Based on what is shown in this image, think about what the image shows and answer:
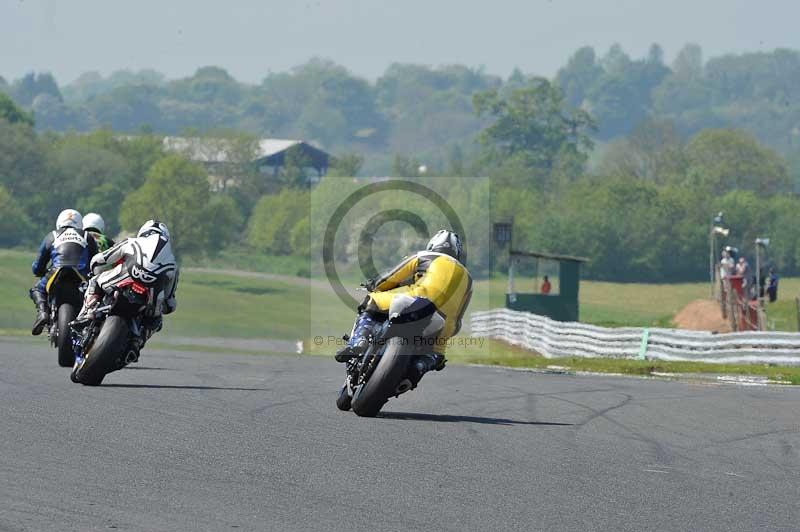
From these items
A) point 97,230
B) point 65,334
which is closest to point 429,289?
point 65,334

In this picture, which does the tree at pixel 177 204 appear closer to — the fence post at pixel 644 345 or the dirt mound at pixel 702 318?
the dirt mound at pixel 702 318

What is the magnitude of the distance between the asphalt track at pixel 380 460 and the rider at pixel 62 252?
1.34 m

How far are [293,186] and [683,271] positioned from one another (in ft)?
203

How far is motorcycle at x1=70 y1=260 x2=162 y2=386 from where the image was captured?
46.4ft

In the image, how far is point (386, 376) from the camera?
489 inches

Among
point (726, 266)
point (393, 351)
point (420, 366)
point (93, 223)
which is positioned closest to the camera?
point (393, 351)

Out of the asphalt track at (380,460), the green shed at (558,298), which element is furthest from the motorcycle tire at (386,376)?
the green shed at (558,298)

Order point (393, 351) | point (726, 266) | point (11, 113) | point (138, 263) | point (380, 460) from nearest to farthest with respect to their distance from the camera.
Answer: point (380, 460)
point (393, 351)
point (138, 263)
point (726, 266)
point (11, 113)

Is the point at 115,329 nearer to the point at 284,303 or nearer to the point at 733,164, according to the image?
the point at 284,303

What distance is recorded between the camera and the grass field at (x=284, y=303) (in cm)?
6919

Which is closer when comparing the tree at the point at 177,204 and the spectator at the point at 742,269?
the spectator at the point at 742,269

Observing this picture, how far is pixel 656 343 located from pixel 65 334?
15993mm

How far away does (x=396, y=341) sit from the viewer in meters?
12.5

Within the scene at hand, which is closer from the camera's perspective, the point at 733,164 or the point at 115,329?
the point at 115,329
